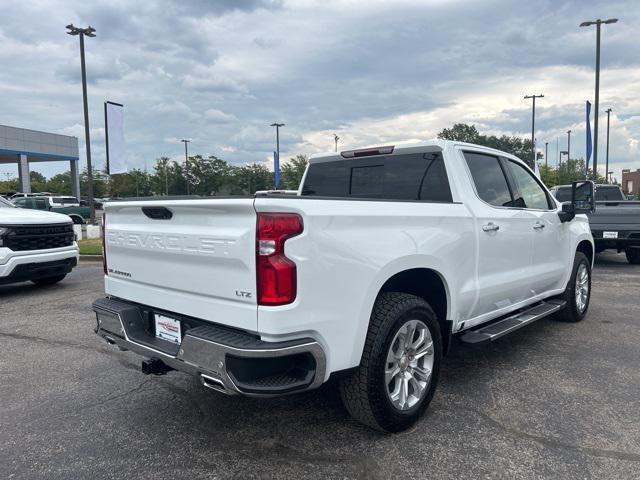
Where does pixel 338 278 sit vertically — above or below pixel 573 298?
above

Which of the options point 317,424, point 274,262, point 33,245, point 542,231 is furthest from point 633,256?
point 33,245

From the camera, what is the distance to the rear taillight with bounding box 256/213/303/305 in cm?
247

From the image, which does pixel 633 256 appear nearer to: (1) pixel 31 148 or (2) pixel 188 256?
(2) pixel 188 256

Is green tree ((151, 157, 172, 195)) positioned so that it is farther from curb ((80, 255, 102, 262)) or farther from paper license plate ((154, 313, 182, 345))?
paper license plate ((154, 313, 182, 345))

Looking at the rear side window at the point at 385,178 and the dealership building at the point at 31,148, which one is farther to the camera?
the dealership building at the point at 31,148

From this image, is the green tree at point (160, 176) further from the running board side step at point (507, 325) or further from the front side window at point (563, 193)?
the running board side step at point (507, 325)

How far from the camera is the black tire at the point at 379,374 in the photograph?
289cm

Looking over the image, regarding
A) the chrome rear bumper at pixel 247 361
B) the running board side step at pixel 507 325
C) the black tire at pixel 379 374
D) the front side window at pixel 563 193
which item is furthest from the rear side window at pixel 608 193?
the chrome rear bumper at pixel 247 361

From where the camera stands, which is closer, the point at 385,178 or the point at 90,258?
the point at 385,178

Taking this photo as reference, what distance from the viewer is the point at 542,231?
482cm

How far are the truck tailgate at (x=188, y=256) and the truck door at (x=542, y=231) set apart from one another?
3.02m

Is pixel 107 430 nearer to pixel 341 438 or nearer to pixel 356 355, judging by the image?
pixel 341 438

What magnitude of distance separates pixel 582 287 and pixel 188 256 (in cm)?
495

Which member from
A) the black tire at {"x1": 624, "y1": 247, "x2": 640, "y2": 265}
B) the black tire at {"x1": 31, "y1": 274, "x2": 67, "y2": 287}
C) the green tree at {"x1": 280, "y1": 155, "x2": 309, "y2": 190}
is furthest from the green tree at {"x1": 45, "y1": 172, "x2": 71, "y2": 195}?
the black tire at {"x1": 624, "y1": 247, "x2": 640, "y2": 265}
